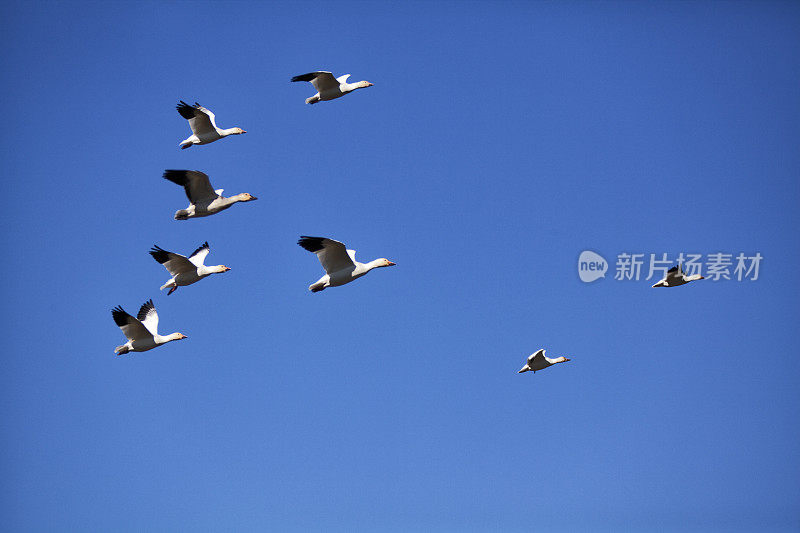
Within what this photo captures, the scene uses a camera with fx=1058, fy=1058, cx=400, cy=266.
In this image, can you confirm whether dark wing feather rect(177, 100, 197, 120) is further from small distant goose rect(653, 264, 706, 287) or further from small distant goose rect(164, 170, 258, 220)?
small distant goose rect(653, 264, 706, 287)

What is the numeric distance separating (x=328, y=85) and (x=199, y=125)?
1.47 metres

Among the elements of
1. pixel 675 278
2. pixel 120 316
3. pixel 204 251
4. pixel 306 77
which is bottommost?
pixel 120 316

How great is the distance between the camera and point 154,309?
12172mm

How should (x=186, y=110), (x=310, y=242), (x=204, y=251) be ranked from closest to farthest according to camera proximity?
(x=310, y=242) → (x=186, y=110) → (x=204, y=251)

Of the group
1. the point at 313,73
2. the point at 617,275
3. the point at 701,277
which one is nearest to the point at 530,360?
the point at 617,275

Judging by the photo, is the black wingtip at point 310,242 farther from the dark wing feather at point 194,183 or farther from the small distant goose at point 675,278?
the small distant goose at point 675,278

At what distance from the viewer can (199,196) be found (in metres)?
11.3

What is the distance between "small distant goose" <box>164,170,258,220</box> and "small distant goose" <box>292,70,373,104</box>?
1351 millimetres

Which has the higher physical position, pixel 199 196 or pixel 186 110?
pixel 186 110

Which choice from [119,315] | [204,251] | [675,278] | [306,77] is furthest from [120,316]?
[675,278]

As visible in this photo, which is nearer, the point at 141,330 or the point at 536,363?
the point at 141,330

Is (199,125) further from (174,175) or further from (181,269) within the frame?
(181,269)

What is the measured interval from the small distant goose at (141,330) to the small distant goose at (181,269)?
0.52 metres

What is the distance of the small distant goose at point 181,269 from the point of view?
11156mm
